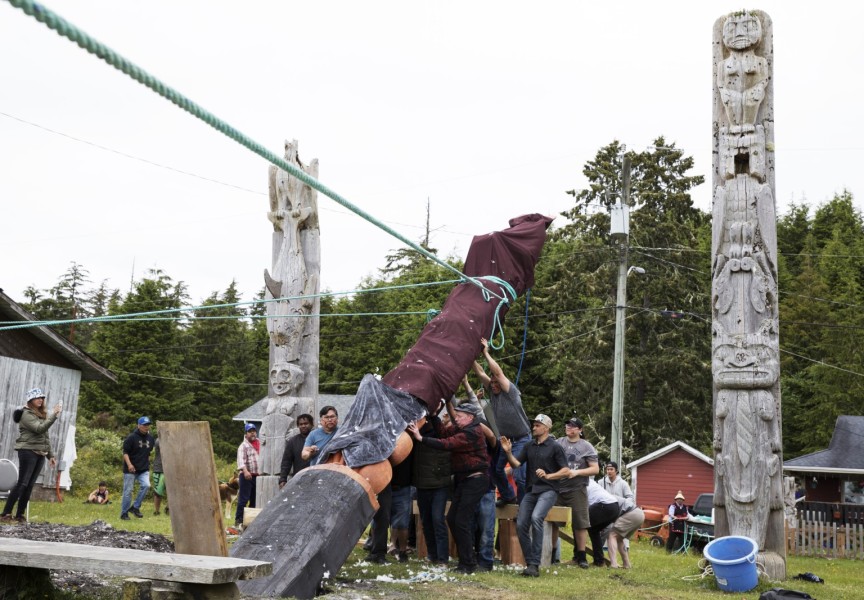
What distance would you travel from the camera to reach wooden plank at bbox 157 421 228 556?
6.62m

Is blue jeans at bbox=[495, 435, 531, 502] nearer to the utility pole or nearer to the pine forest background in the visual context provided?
the utility pole

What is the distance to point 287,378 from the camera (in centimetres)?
1136

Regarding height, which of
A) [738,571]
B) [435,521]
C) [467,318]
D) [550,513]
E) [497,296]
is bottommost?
[738,571]

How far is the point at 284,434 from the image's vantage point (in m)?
11.3

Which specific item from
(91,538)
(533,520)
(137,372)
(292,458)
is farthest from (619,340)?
(137,372)

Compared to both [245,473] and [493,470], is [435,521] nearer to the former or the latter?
[493,470]

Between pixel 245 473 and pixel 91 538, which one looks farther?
pixel 245 473

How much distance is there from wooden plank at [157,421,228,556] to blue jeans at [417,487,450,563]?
11.9ft

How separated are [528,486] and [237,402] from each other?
134 feet

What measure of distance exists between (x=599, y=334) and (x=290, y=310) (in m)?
25.9

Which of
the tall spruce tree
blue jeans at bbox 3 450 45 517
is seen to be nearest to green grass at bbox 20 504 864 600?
blue jeans at bbox 3 450 45 517

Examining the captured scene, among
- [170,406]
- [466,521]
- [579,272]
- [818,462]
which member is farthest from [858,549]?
[170,406]

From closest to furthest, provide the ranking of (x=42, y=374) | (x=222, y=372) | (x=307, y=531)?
(x=307, y=531)
(x=42, y=374)
(x=222, y=372)

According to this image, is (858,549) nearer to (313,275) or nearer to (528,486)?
(528,486)
